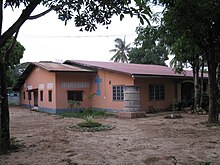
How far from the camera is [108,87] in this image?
70.5 feet

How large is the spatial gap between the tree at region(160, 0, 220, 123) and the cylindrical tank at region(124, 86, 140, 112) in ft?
17.4

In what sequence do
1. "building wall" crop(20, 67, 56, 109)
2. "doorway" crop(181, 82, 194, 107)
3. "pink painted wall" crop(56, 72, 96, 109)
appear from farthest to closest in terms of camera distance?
"doorway" crop(181, 82, 194, 107) → "building wall" crop(20, 67, 56, 109) → "pink painted wall" crop(56, 72, 96, 109)

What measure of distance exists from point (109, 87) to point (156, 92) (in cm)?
386

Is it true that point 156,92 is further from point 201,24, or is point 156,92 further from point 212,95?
point 201,24

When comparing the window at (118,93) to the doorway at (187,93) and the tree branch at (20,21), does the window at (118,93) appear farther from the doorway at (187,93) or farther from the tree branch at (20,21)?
the tree branch at (20,21)

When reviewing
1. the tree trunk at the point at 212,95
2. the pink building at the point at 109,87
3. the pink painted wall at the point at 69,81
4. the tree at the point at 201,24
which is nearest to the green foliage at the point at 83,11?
the tree at the point at 201,24

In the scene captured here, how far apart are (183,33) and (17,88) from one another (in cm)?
2488

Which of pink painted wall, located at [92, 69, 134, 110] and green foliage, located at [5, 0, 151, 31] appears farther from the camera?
pink painted wall, located at [92, 69, 134, 110]

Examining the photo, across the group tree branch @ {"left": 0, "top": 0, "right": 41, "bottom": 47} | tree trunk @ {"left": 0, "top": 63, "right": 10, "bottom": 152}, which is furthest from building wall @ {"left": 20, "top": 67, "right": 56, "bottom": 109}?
tree branch @ {"left": 0, "top": 0, "right": 41, "bottom": 47}

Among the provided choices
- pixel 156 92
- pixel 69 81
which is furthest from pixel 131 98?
pixel 69 81

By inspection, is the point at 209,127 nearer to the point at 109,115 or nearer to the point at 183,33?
the point at 183,33

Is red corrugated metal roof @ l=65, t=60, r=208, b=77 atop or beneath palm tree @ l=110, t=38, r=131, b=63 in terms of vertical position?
beneath

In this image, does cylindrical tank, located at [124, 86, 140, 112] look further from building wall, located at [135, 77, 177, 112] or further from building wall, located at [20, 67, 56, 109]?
building wall, located at [20, 67, 56, 109]

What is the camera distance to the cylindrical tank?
18.5m
